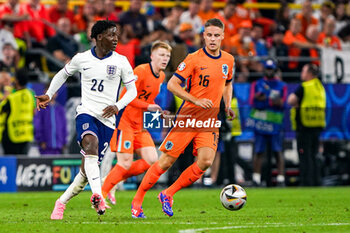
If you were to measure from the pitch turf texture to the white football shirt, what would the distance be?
4.27ft

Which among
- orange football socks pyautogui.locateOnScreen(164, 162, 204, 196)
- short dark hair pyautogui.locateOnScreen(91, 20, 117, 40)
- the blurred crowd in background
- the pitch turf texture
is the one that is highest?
the blurred crowd in background

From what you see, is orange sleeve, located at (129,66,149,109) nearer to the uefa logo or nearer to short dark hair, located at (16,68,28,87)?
the uefa logo

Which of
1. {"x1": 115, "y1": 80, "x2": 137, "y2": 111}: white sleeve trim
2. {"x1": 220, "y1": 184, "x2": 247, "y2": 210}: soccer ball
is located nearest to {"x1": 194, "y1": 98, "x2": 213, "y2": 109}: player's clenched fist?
{"x1": 115, "y1": 80, "x2": 137, "y2": 111}: white sleeve trim

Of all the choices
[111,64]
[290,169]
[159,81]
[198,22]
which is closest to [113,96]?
[111,64]

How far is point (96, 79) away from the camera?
8.45 metres

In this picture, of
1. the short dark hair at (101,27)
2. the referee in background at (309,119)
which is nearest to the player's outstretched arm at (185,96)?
the short dark hair at (101,27)

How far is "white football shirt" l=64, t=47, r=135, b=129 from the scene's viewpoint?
332 inches

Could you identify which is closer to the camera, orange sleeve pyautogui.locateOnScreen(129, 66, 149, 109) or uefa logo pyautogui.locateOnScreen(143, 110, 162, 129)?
orange sleeve pyautogui.locateOnScreen(129, 66, 149, 109)

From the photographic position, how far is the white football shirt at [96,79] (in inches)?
332

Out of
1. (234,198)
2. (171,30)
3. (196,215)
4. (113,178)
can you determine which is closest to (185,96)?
(234,198)

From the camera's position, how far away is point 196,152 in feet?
29.5

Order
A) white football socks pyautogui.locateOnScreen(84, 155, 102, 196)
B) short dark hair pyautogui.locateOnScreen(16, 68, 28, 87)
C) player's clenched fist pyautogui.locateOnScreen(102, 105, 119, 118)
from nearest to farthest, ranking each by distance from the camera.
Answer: white football socks pyautogui.locateOnScreen(84, 155, 102, 196) → player's clenched fist pyautogui.locateOnScreen(102, 105, 119, 118) → short dark hair pyautogui.locateOnScreen(16, 68, 28, 87)

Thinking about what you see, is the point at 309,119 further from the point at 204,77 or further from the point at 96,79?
the point at 96,79

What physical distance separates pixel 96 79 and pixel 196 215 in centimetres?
216
